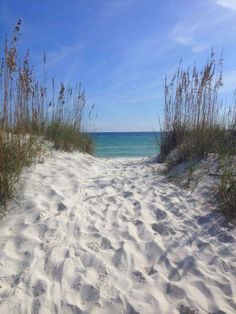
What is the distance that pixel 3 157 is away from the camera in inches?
129

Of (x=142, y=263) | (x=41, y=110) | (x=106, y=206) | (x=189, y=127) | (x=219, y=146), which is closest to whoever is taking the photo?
(x=142, y=263)

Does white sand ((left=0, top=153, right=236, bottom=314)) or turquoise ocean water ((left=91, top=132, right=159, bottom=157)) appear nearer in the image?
white sand ((left=0, top=153, right=236, bottom=314))

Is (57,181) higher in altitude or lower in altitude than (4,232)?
higher

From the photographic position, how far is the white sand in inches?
85.0

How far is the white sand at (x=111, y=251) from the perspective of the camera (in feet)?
7.09

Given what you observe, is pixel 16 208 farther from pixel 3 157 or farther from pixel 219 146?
pixel 219 146

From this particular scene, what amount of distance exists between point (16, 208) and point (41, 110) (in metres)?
2.40

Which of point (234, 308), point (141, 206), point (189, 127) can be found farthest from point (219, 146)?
point (234, 308)

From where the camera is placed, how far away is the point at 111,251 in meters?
2.69

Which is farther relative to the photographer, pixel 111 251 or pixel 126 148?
pixel 126 148

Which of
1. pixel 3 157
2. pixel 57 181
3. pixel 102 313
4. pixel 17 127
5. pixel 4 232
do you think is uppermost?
pixel 17 127

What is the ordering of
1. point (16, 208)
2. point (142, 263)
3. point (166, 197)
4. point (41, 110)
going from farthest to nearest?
point (41, 110) → point (166, 197) → point (16, 208) → point (142, 263)

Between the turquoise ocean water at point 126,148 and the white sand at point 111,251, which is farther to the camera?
the turquoise ocean water at point 126,148

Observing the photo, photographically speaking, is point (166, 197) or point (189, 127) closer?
point (166, 197)
